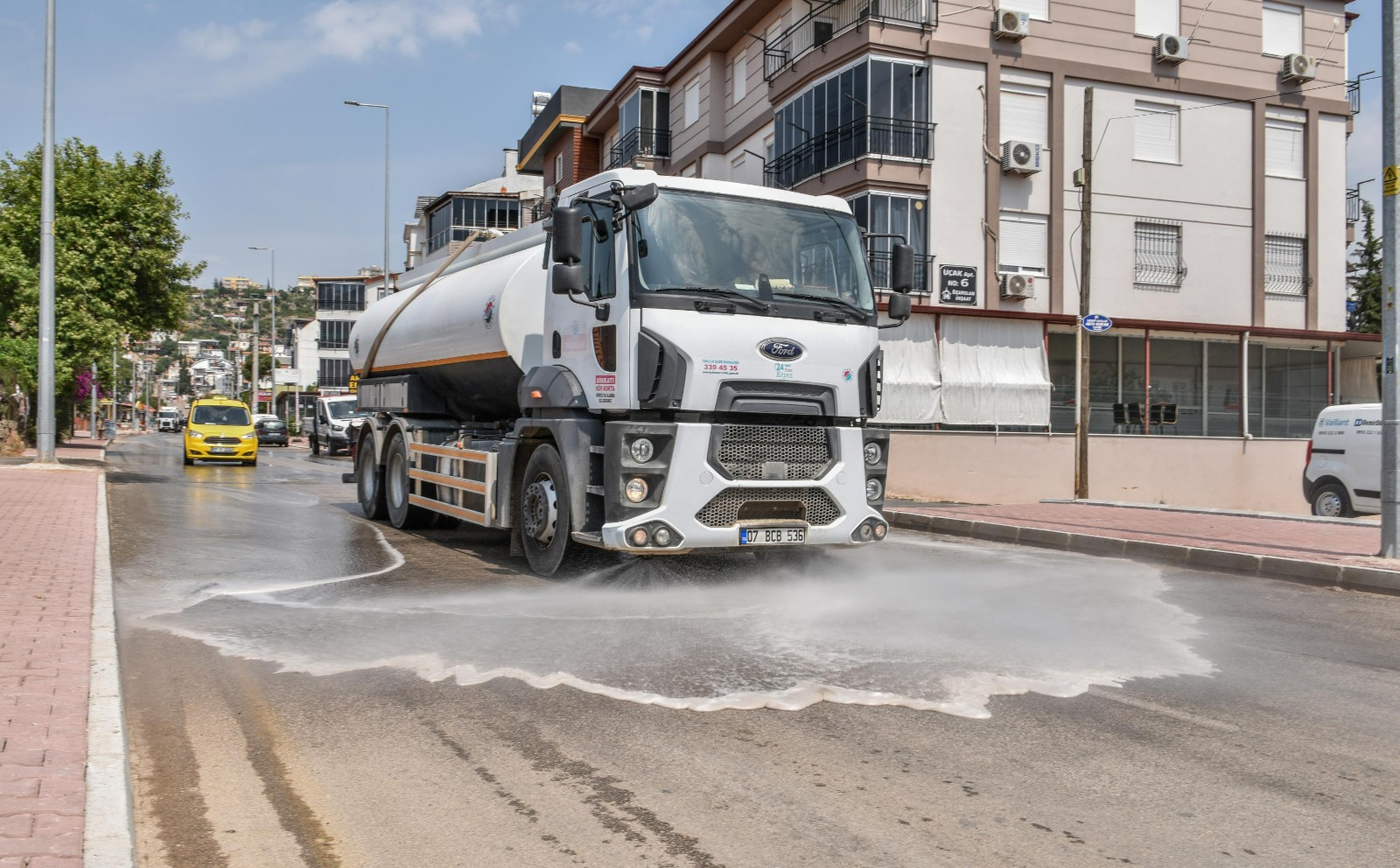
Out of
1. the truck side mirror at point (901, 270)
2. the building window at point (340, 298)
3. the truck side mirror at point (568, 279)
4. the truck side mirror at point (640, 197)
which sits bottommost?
the truck side mirror at point (568, 279)

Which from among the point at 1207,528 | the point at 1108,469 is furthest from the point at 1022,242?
the point at 1207,528

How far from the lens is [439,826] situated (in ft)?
12.4

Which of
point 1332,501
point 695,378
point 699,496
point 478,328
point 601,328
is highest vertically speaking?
point 478,328

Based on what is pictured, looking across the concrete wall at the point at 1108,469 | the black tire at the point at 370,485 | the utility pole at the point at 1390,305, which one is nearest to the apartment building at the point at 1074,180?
the concrete wall at the point at 1108,469

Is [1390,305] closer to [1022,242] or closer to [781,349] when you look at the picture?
[781,349]

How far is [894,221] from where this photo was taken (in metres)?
25.6

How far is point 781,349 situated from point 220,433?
26512mm

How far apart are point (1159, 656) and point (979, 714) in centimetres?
200

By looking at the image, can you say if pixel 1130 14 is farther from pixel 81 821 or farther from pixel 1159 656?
pixel 81 821

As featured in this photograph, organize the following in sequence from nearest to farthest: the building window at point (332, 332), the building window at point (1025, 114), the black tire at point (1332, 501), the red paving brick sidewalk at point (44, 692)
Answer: the red paving brick sidewalk at point (44, 692)
the black tire at point (1332, 501)
the building window at point (1025, 114)
the building window at point (332, 332)

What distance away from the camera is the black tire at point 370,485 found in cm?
1495

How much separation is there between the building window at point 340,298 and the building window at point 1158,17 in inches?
3022

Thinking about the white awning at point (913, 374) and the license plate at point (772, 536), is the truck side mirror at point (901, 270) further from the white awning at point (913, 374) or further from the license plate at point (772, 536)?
the white awning at point (913, 374)

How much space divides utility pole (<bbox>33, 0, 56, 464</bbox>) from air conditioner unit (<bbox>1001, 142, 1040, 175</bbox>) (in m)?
19.4
